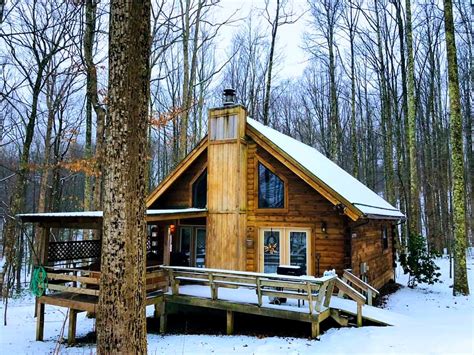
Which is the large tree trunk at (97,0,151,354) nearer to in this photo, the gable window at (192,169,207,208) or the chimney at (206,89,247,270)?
the chimney at (206,89,247,270)

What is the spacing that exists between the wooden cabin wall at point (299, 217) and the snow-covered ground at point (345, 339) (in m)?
2.45

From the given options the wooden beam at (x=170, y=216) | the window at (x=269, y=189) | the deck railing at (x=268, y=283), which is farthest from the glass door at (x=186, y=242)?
the window at (x=269, y=189)

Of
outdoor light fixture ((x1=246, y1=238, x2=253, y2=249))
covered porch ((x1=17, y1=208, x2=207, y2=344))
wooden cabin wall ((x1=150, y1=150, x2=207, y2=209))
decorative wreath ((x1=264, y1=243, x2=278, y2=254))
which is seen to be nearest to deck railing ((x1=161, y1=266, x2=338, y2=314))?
covered porch ((x1=17, y1=208, x2=207, y2=344))

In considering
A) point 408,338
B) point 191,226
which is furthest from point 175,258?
point 408,338

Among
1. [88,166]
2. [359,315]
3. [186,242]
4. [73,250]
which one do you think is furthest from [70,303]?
[359,315]

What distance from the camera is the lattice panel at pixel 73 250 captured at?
34.4 ft

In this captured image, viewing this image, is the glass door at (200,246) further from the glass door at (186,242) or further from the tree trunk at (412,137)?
the tree trunk at (412,137)

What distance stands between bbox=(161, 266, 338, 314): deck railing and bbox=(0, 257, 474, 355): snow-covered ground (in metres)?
0.83

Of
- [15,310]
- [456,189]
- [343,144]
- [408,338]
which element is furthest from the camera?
[343,144]

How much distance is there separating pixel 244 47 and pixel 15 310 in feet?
80.2

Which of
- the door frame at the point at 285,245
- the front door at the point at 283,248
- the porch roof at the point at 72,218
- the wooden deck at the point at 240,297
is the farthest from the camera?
the front door at the point at 283,248

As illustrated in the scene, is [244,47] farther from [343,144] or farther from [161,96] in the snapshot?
[343,144]

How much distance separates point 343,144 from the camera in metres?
33.5

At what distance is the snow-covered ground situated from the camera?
7.06 metres
